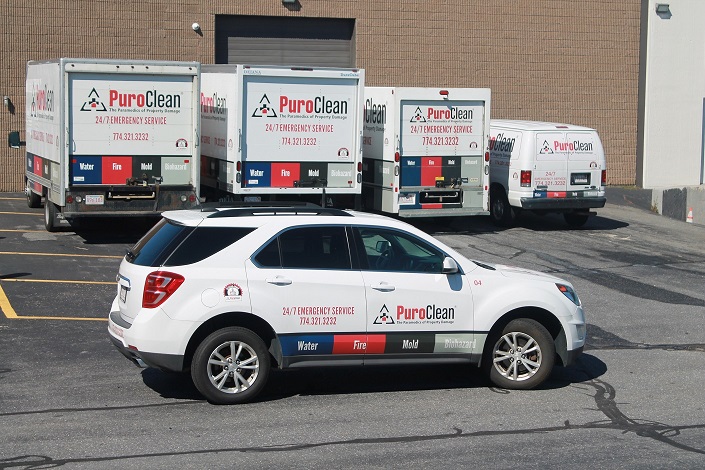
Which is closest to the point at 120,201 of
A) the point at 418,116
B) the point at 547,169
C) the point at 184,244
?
the point at 418,116

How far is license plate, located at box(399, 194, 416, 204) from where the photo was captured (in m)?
19.2

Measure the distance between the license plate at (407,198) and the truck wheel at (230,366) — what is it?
10.6m

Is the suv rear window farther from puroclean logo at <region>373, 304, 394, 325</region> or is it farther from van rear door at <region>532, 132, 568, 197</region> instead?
van rear door at <region>532, 132, 568, 197</region>

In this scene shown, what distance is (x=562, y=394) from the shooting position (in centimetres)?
946

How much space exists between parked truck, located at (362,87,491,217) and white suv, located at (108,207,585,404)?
963 cm

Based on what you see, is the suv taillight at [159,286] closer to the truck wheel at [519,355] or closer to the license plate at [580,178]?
the truck wheel at [519,355]

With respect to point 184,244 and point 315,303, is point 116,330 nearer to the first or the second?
point 184,244

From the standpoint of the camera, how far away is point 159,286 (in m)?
8.56

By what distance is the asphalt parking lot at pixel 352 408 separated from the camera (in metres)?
7.45

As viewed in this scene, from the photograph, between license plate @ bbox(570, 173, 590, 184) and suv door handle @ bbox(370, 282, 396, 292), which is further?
license plate @ bbox(570, 173, 590, 184)

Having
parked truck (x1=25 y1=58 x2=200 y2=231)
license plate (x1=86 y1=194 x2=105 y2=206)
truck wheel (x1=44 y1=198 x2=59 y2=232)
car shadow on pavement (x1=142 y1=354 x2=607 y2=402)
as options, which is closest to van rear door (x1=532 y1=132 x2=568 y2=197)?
parked truck (x1=25 y1=58 x2=200 y2=231)

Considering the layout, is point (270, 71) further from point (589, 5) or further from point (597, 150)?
point (589, 5)

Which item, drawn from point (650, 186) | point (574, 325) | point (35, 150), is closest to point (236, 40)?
point (35, 150)

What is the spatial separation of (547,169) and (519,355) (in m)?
11.1
